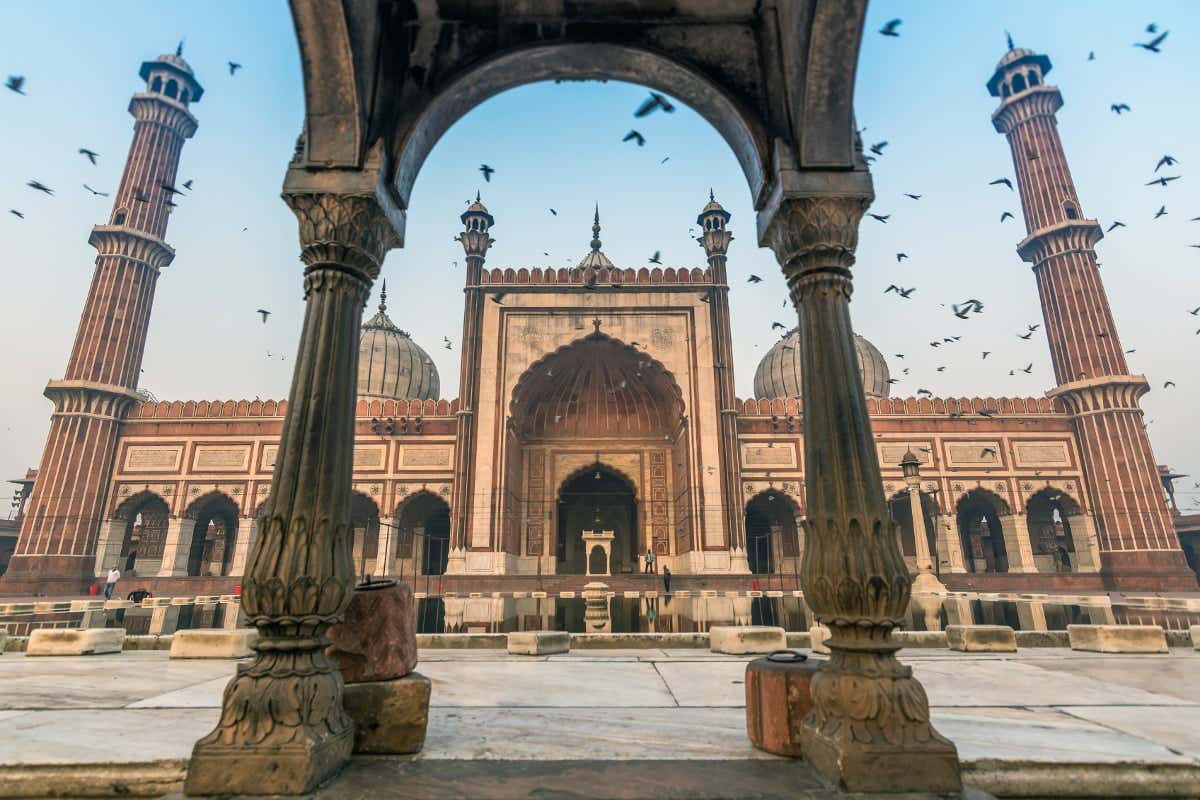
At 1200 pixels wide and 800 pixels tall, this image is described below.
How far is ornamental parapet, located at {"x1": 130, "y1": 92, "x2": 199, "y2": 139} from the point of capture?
77.1 ft

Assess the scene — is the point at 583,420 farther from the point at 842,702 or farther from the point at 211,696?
the point at 842,702

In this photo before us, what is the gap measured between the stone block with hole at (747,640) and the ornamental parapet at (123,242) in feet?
83.3

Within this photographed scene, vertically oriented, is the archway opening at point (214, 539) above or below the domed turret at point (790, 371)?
below

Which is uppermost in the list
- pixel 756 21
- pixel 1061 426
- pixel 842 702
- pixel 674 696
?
pixel 1061 426

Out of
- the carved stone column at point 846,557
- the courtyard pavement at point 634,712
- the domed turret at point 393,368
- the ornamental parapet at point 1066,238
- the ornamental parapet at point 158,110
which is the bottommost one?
the courtyard pavement at point 634,712

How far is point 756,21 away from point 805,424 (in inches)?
90.1

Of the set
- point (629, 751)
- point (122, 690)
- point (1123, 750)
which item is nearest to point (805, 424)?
point (629, 751)

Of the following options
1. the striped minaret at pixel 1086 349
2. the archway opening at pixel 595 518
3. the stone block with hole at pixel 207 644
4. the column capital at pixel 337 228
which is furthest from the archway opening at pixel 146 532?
the striped minaret at pixel 1086 349

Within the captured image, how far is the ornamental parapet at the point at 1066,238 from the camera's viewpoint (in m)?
22.0

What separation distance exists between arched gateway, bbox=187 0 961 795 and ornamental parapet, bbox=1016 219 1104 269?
2512 centimetres

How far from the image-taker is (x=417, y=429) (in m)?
22.0

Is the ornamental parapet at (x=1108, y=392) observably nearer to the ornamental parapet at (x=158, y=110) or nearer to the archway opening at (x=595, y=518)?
the archway opening at (x=595, y=518)

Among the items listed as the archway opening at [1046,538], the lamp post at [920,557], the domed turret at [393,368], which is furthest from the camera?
the domed turret at [393,368]

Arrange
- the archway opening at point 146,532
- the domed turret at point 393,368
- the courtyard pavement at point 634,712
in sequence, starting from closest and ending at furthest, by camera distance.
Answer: the courtyard pavement at point 634,712
the archway opening at point 146,532
the domed turret at point 393,368
